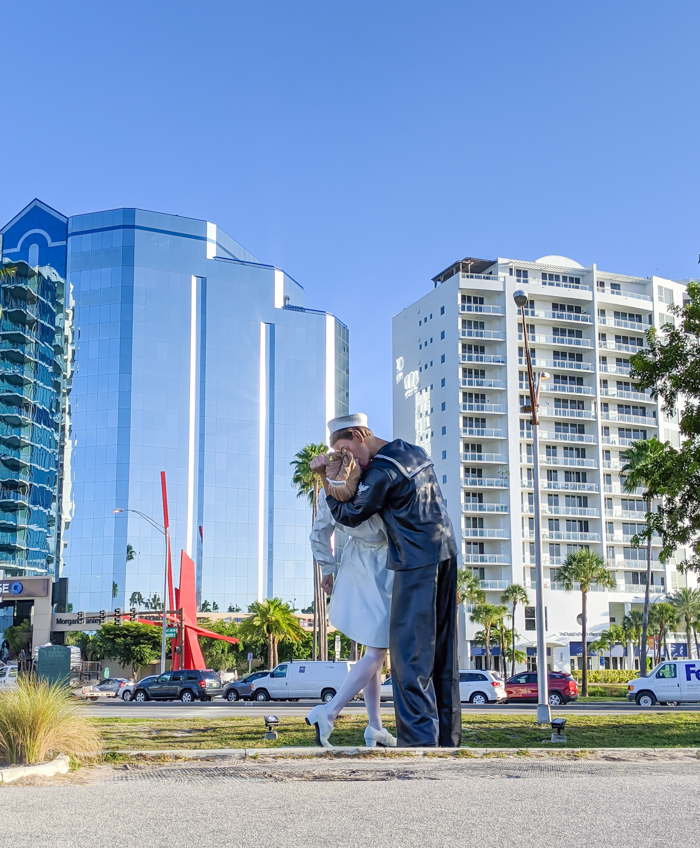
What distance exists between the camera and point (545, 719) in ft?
49.5

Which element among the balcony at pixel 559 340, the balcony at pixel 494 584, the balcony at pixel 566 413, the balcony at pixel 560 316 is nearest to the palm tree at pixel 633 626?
the balcony at pixel 494 584

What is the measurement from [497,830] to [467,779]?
2.00 metres

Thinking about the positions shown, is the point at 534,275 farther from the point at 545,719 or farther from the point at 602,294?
the point at 545,719

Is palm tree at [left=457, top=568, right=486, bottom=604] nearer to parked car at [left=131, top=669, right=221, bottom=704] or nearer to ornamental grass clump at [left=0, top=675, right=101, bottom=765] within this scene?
parked car at [left=131, top=669, right=221, bottom=704]

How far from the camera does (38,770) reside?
24.8 feet

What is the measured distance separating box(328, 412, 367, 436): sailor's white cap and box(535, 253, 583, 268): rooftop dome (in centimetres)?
8490

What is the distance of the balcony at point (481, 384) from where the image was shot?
275 feet

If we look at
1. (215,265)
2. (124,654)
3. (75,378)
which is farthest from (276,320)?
(124,654)

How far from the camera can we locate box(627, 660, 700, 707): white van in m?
32.6

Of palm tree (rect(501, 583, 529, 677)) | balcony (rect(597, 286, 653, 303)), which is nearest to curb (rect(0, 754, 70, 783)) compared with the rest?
palm tree (rect(501, 583, 529, 677))

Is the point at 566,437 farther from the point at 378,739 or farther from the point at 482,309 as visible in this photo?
the point at 378,739

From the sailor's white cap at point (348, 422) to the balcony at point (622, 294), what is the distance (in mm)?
84389

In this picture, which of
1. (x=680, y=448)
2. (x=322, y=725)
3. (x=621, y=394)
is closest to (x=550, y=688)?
(x=680, y=448)

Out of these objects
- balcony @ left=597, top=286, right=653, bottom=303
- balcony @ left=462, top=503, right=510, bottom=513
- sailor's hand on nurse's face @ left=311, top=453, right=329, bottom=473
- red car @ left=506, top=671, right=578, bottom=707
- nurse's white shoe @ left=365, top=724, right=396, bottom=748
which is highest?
balcony @ left=597, top=286, right=653, bottom=303
